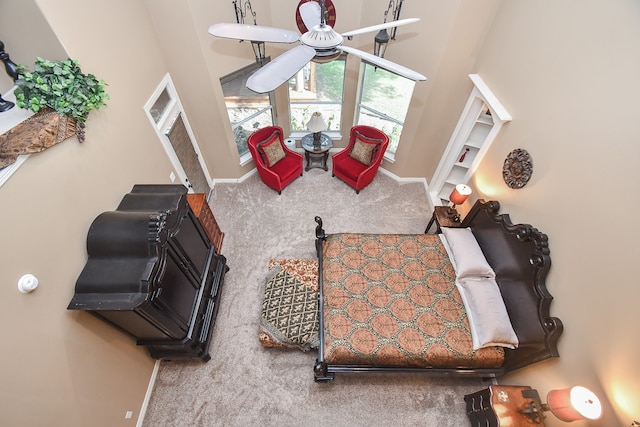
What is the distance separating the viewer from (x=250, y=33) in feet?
6.89

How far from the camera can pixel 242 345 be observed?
353cm

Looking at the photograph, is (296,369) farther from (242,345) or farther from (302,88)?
(302,88)

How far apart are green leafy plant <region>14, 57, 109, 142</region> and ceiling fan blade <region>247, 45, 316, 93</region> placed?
1.57m

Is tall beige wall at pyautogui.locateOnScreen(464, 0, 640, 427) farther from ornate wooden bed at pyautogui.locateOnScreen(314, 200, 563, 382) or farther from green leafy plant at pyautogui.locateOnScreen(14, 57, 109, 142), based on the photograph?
green leafy plant at pyautogui.locateOnScreen(14, 57, 109, 142)

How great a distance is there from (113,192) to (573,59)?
14.6 feet

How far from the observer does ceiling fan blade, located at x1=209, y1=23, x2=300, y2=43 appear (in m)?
2.05

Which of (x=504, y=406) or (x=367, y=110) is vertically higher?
(x=367, y=110)

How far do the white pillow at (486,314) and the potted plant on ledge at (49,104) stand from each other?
407cm

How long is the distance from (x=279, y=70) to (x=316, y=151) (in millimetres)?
3562

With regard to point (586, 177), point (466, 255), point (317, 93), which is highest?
point (586, 177)

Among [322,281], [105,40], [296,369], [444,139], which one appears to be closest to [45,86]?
[105,40]

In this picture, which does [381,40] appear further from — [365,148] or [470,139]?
[365,148]

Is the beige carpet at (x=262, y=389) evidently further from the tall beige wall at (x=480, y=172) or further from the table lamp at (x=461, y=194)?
the table lamp at (x=461, y=194)

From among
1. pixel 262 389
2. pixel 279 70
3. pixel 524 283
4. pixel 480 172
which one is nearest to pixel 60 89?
pixel 279 70
